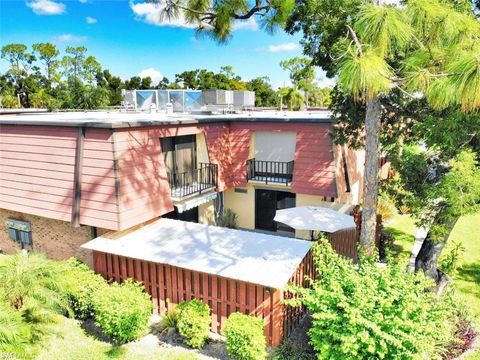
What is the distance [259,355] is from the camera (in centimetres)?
772

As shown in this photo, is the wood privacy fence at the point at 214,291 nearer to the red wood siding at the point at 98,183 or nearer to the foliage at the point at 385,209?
the red wood siding at the point at 98,183

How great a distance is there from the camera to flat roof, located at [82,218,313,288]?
8578mm

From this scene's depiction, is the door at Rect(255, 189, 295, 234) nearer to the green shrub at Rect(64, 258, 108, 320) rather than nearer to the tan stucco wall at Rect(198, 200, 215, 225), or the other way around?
A: the tan stucco wall at Rect(198, 200, 215, 225)

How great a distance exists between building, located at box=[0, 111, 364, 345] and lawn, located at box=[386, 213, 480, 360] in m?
3.03

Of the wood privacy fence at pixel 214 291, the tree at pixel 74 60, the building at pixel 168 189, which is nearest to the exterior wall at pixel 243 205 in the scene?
the building at pixel 168 189

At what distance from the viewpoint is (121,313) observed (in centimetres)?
843

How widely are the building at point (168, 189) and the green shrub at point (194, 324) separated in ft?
1.73

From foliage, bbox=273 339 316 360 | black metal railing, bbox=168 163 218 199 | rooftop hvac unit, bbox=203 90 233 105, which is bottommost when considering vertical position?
foliage, bbox=273 339 316 360

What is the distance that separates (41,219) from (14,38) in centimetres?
7148

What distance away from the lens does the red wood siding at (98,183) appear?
10344mm

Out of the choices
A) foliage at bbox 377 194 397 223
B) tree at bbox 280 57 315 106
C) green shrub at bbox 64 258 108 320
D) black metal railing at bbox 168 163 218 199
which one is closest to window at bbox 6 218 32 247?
green shrub at bbox 64 258 108 320

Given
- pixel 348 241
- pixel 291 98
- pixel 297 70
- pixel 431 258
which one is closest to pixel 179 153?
pixel 348 241

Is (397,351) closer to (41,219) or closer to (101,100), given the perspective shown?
(41,219)

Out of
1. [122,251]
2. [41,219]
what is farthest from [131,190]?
[41,219]
